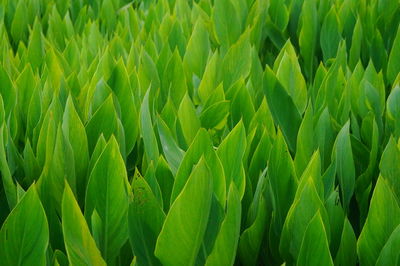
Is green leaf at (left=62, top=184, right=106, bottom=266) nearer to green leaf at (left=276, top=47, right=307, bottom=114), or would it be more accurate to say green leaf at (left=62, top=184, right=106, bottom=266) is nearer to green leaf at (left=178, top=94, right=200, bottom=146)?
green leaf at (left=178, top=94, right=200, bottom=146)

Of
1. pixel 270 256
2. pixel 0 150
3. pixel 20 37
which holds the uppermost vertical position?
pixel 20 37

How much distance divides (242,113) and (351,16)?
3.59ft

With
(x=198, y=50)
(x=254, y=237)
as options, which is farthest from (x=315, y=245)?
(x=198, y=50)

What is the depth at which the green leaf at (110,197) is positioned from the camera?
124 centimetres

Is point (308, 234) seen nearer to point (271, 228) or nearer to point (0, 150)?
point (271, 228)

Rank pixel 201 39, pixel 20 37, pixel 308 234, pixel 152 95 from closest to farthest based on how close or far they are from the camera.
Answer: pixel 308 234 < pixel 152 95 < pixel 201 39 < pixel 20 37

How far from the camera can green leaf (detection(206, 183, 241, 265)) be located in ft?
3.78

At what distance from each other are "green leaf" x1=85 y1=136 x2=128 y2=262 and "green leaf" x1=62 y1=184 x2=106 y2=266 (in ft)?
0.34

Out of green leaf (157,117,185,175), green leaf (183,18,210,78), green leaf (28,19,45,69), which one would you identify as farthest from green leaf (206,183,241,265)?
green leaf (28,19,45,69)

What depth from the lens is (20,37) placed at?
9.47ft

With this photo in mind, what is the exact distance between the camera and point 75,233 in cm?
113

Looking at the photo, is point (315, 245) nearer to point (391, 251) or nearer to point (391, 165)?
point (391, 251)

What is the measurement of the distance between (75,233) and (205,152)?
0.33 meters

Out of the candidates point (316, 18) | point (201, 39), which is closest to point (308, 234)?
point (201, 39)
